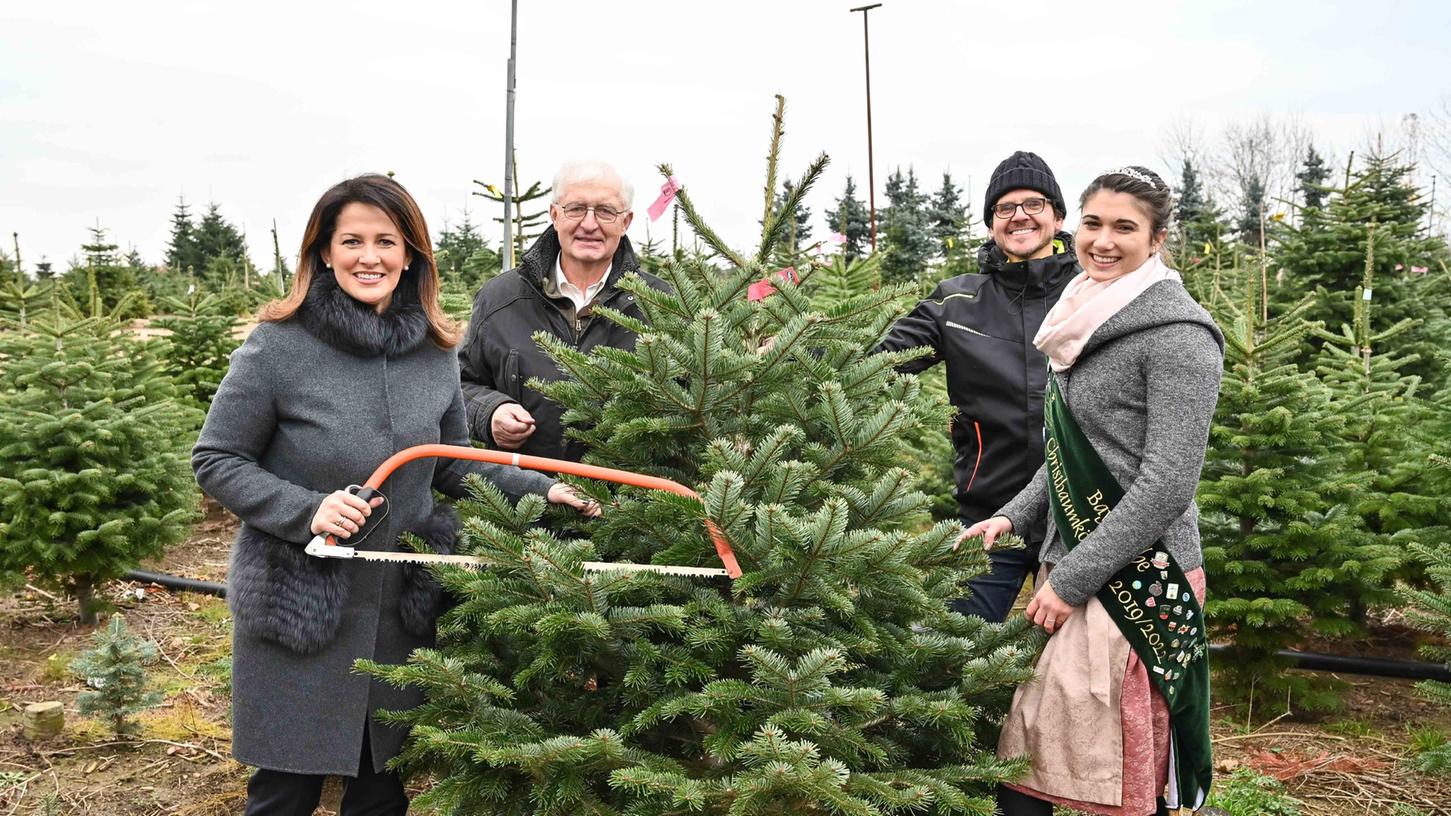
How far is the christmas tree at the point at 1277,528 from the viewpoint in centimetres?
510

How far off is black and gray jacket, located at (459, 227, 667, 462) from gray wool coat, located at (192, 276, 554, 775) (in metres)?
0.56

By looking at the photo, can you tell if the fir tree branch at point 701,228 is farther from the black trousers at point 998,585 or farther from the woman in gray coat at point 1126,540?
the black trousers at point 998,585

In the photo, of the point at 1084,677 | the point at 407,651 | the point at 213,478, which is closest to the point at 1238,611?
the point at 1084,677

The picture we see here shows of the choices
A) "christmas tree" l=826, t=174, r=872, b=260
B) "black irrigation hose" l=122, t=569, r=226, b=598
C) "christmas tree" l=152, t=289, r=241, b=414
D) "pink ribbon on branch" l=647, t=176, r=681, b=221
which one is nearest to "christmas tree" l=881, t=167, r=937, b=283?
"christmas tree" l=826, t=174, r=872, b=260

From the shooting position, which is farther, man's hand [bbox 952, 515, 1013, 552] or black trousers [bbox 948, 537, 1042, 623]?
black trousers [bbox 948, 537, 1042, 623]

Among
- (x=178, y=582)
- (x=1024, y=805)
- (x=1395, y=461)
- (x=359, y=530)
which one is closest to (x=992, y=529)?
(x=1024, y=805)

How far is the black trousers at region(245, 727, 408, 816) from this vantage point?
2789mm

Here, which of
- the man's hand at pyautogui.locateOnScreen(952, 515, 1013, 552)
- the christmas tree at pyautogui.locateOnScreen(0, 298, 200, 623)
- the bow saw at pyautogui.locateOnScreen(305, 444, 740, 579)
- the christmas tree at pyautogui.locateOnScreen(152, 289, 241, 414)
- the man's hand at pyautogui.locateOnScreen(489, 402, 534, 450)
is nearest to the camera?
the bow saw at pyautogui.locateOnScreen(305, 444, 740, 579)

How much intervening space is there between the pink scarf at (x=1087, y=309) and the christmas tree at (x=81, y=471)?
556 cm

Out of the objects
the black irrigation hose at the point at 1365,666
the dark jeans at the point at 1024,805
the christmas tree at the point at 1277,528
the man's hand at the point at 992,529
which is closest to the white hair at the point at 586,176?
the man's hand at the point at 992,529

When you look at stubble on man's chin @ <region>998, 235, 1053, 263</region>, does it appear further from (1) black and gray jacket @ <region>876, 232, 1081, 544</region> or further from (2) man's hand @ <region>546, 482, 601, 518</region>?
(2) man's hand @ <region>546, 482, 601, 518</region>

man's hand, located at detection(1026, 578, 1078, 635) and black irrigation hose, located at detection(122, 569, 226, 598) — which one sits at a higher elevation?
man's hand, located at detection(1026, 578, 1078, 635)

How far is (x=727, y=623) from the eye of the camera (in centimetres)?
233

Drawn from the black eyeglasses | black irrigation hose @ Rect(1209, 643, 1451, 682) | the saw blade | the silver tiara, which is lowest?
black irrigation hose @ Rect(1209, 643, 1451, 682)
